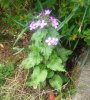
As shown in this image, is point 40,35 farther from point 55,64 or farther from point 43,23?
point 55,64

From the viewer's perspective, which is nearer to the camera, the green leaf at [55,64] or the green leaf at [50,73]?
the green leaf at [55,64]

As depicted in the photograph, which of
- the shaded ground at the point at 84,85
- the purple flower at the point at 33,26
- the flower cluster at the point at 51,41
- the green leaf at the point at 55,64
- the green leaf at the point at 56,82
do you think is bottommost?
the shaded ground at the point at 84,85

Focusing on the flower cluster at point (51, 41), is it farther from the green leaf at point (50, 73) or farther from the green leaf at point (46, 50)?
the green leaf at point (50, 73)

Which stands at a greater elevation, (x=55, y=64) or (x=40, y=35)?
(x=40, y=35)

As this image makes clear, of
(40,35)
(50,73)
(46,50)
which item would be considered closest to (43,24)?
(40,35)

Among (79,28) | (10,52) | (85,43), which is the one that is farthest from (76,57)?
(10,52)

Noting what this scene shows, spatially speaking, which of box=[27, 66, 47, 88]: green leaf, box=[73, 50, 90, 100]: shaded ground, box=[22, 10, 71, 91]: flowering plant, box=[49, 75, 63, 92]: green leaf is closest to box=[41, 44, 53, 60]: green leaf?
box=[22, 10, 71, 91]: flowering plant

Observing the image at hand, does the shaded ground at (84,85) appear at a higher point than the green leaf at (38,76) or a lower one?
lower

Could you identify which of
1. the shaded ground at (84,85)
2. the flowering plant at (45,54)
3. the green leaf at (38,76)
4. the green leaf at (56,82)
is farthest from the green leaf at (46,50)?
the shaded ground at (84,85)

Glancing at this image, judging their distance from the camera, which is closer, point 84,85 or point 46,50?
point 46,50
